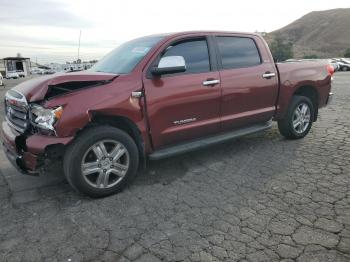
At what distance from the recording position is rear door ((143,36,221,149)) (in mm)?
4349

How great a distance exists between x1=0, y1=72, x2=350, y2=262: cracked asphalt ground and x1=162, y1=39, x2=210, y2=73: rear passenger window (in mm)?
1400

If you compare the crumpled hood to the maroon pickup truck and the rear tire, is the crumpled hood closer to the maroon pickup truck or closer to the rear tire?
the maroon pickup truck

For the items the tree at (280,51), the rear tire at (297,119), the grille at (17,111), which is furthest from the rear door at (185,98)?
the tree at (280,51)

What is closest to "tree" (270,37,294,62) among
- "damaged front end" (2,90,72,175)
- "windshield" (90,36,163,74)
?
"windshield" (90,36,163,74)

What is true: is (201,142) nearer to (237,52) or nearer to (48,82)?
(237,52)

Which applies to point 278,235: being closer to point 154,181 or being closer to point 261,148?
point 154,181

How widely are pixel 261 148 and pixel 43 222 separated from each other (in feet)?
12.1

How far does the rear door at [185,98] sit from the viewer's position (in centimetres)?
435

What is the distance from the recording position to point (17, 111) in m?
4.19

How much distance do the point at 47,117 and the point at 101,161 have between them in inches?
29.9

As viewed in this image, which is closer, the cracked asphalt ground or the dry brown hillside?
the cracked asphalt ground

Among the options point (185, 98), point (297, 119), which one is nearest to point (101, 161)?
point (185, 98)

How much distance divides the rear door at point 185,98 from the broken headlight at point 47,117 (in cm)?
108

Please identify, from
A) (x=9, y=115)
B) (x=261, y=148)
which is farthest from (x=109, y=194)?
(x=261, y=148)
